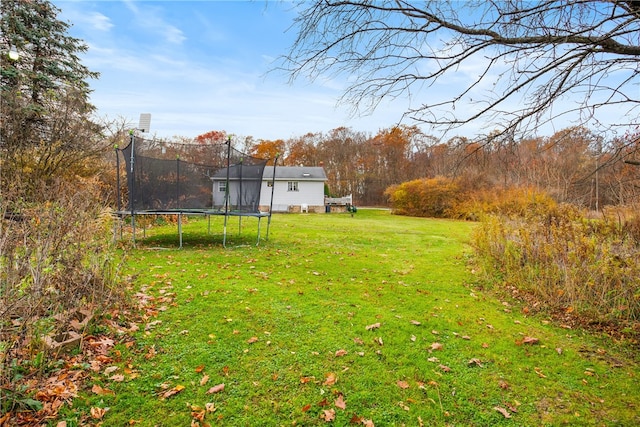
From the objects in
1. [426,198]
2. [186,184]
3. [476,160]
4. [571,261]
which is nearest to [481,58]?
[476,160]

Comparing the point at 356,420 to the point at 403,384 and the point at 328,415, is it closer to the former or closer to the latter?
the point at 328,415

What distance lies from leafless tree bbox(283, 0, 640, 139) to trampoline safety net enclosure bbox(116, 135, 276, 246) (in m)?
4.91

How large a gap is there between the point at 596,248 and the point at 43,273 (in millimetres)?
6148

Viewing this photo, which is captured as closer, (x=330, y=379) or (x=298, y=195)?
(x=330, y=379)

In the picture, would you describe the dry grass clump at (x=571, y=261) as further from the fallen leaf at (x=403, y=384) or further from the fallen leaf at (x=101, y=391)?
the fallen leaf at (x=101, y=391)

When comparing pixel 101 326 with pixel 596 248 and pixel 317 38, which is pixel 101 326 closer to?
pixel 317 38

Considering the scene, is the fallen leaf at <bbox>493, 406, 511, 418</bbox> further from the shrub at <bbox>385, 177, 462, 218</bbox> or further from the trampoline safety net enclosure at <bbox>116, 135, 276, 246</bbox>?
the shrub at <bbox>385, 177, 462, 218</bbox>

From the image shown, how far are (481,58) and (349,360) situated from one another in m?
2.62

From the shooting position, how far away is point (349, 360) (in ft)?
9.38

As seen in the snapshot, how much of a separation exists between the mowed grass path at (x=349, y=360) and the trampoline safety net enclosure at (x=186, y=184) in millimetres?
2722

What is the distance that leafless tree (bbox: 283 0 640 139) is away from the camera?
2.28m

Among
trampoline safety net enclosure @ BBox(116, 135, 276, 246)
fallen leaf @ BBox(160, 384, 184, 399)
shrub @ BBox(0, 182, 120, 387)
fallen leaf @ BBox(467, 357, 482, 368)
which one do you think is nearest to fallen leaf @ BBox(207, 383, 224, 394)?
fallen leaf @ BBox(160, 384, 184, 399)

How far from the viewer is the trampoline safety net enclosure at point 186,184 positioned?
7.35 meters

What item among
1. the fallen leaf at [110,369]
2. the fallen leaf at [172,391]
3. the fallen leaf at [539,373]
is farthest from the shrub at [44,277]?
the fallen leaf at [539,373]
